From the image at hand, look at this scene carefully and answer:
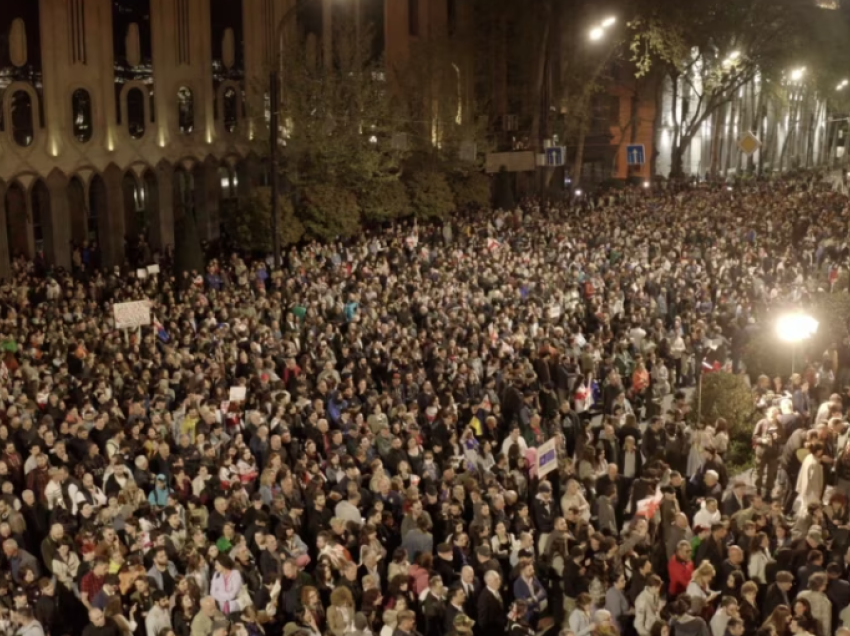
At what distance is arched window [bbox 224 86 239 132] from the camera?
3722cm

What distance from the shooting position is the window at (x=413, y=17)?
158 ft

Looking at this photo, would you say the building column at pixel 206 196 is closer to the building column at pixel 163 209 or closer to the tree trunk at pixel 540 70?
the building column at pixel 163 209

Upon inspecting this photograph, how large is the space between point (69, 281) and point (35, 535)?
12.5 meters

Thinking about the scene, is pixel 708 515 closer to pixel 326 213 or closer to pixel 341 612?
pixel 341 612

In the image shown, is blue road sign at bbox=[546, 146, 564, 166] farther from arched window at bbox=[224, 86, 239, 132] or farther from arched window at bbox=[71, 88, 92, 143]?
arched window at bbox=[71, 88, 92, 143]

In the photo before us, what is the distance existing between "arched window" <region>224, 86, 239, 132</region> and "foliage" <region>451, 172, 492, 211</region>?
9.00 m

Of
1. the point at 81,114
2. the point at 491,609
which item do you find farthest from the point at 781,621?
the point at 81,114

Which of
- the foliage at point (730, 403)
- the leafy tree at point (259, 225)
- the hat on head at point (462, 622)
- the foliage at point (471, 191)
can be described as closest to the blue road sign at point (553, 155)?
the foliage at point (471, 191)

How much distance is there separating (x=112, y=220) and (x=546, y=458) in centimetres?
2279

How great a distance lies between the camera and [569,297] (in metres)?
23.0

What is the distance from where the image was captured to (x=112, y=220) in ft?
107

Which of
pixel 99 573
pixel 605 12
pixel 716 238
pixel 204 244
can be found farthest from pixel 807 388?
pixel 605 12

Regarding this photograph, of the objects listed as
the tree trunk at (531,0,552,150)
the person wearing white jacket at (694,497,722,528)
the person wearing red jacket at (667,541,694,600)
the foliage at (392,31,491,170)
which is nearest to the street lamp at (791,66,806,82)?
the tree trunk at (531,0,552,150)

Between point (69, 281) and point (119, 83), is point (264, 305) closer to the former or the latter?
point (69, 281)
